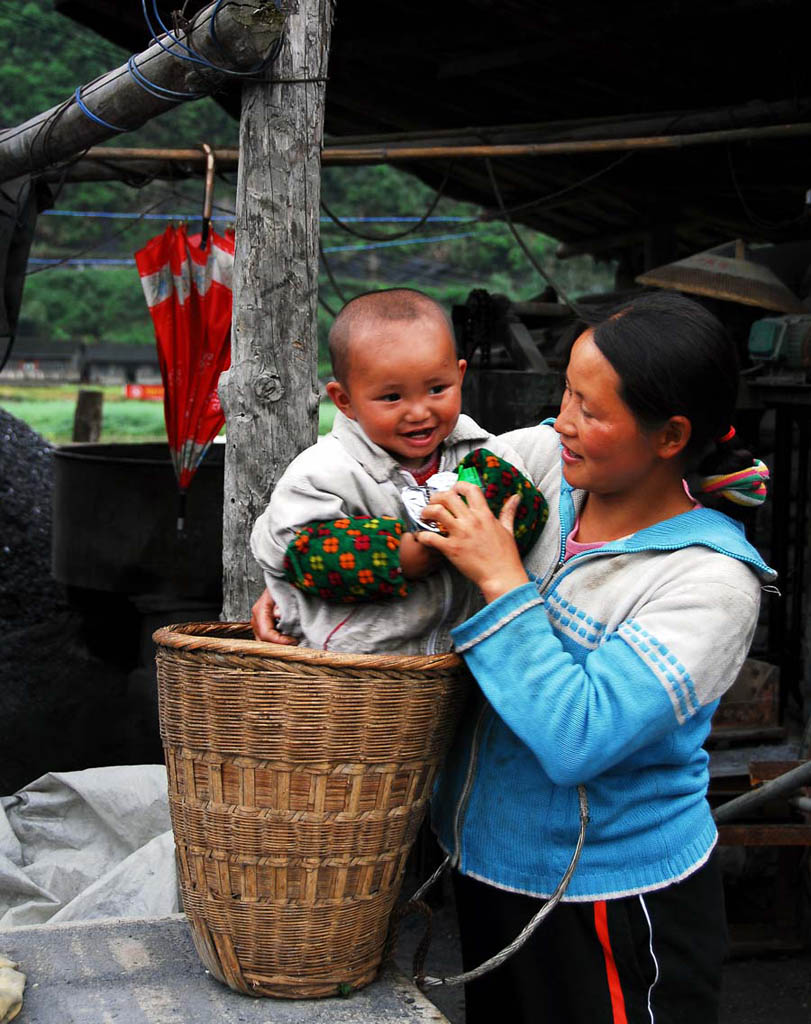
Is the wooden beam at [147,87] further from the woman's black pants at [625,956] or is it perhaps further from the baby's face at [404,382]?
the woman's black pants at [625,956]

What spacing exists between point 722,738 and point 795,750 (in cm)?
32

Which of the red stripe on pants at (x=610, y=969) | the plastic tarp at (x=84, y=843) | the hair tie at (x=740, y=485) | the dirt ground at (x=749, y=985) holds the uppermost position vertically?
the hair tie at (x=740, y=485)

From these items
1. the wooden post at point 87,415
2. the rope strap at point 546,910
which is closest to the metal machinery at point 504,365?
the rope strap at point 546,910

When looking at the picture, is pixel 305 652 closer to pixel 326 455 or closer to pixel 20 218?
pixel 326 455

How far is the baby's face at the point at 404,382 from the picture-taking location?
1.94 metres

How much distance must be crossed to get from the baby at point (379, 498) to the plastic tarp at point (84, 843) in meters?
1.56

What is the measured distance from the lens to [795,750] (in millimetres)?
4594

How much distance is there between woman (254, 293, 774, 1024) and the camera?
1604 mm

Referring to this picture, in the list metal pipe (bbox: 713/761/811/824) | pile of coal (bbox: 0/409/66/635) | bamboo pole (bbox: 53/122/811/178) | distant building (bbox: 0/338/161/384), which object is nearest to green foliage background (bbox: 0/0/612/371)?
distant building (bbox: 0/338/161/384)

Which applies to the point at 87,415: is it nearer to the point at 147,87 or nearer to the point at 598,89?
the point at 598,89

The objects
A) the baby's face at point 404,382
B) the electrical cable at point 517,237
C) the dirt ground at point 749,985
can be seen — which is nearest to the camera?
the baby's face at point 404,382

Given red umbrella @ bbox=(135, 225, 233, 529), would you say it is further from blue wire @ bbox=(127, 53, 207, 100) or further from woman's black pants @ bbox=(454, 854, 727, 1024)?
woman's black pants @ bbox=(454, 854, 727, 1024)

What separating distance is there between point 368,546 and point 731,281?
11.8 feet

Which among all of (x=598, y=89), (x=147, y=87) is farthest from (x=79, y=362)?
(x=147, y=87)
